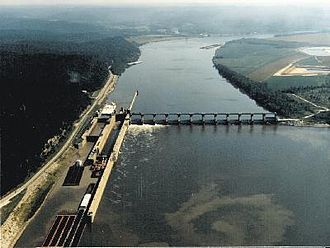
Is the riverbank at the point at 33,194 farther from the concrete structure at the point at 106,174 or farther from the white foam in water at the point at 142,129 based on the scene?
the white foam in water at the point at 142,129

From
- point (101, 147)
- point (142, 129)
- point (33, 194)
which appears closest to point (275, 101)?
point (142, 129)

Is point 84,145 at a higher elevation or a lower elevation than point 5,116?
lower

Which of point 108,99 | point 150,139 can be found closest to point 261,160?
point 150,139

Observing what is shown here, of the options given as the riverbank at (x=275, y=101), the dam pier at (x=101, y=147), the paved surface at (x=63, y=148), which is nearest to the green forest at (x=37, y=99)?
the paved surface at (x=63, y=148)

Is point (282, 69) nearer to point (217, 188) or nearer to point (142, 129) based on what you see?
point (142, 129)

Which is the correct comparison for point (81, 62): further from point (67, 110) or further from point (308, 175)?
point (308, 175)

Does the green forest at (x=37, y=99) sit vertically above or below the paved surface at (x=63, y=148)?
above

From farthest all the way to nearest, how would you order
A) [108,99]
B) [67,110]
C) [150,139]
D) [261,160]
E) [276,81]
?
[276,81] → [108,99] → [67,110] → [150,139] → [261,160]
